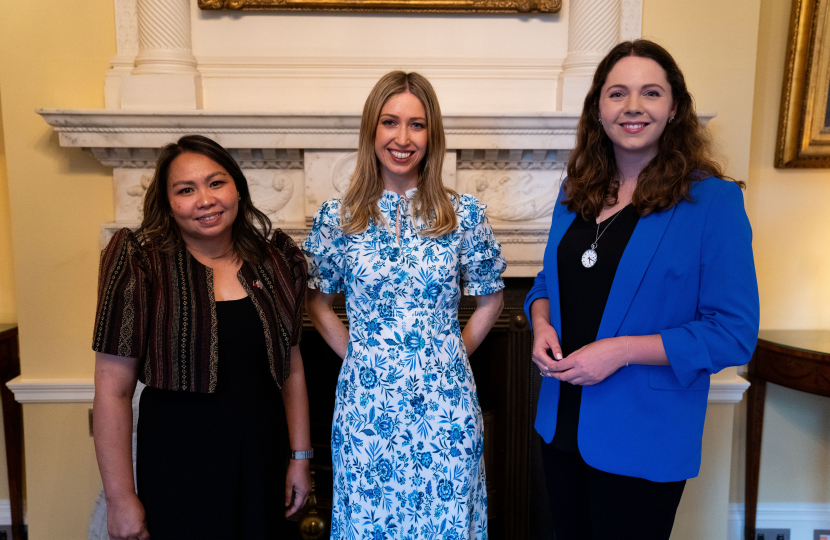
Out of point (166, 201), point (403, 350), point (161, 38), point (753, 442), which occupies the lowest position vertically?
point (753, 442)

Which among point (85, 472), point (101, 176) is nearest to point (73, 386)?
point (85, 472)

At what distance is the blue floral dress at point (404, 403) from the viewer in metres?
1.47

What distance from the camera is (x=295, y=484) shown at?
1.51 metres

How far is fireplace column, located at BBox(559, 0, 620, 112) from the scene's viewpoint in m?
2.21

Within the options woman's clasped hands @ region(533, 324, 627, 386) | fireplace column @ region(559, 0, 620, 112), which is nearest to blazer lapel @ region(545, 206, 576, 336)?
woman's clasped hands @ region(533, 324, 627, 386)

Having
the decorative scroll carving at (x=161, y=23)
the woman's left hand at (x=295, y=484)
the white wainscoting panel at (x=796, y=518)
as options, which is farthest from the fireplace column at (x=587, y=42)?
the white wainscoting panel at (x=796, y=518)

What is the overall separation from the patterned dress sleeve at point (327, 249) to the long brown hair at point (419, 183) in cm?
5

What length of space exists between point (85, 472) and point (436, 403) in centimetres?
175

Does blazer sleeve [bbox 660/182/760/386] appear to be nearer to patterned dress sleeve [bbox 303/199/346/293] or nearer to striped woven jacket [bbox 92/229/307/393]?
patterned dress sleeve [bbox 303/199/346/293]

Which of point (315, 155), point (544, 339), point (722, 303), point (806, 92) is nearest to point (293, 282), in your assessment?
point (544, 339)

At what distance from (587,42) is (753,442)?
188 centimetres

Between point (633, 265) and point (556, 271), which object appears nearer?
point (633, 265)

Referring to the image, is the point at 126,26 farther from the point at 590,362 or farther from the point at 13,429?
the point at 590,362

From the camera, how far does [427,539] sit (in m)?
1.47
